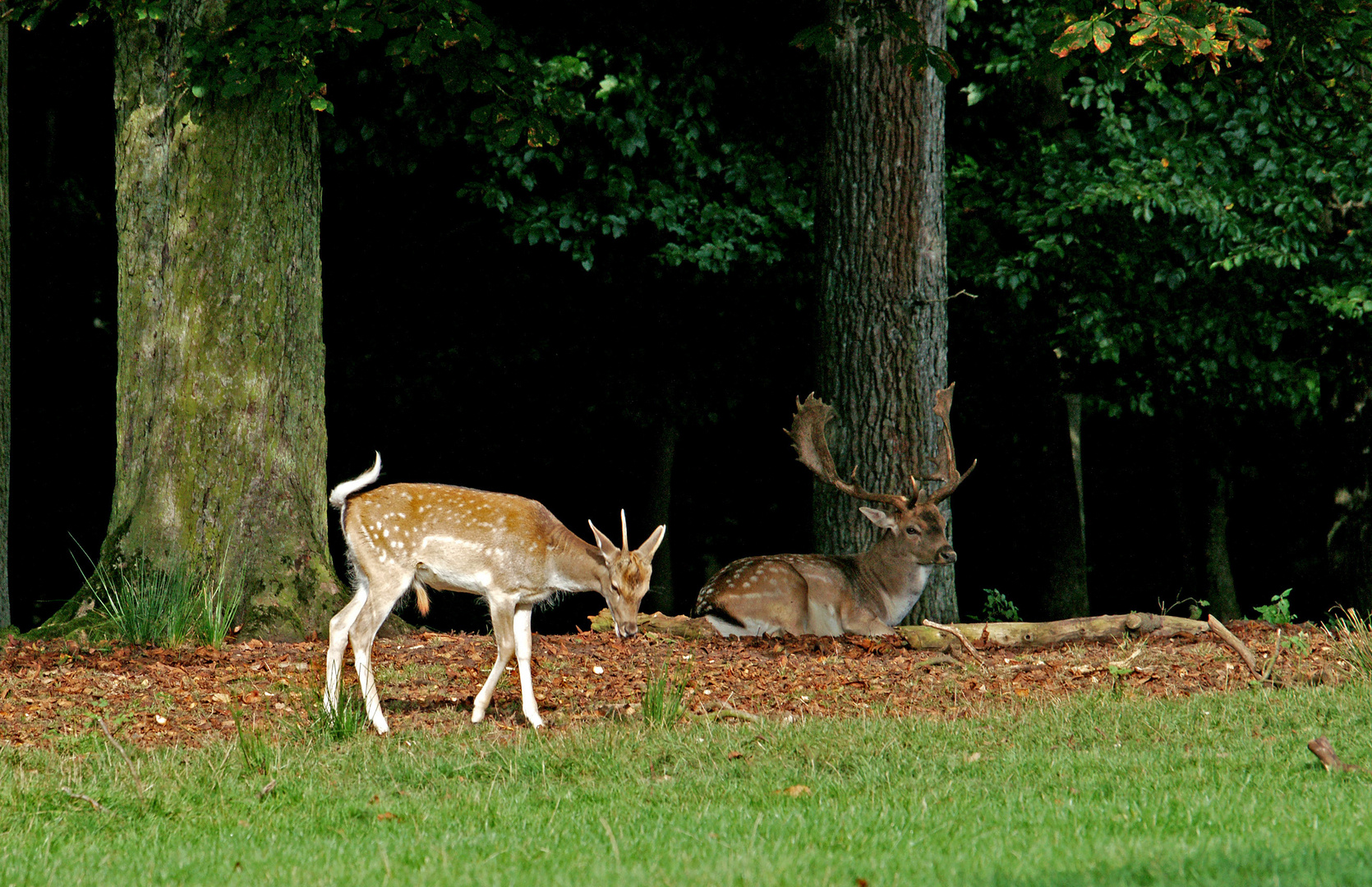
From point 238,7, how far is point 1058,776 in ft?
23.9

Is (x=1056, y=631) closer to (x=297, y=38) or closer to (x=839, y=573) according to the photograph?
(x=839, y=573)

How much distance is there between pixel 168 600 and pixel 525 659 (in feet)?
9.87

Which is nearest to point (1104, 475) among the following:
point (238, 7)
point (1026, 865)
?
point (238, 7)

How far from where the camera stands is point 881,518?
10422 millimetres

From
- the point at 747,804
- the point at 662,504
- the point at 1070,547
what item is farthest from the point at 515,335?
the point at 747,804

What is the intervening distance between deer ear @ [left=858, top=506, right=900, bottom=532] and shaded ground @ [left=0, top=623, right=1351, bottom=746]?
120 cm

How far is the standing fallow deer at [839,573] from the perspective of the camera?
10.0 m

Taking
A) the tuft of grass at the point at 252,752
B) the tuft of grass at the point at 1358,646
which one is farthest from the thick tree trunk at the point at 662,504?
the tuft of grass at the point at 252,752

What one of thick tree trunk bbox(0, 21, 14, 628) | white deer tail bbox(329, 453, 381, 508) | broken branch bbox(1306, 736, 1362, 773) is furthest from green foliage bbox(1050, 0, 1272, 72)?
thick tree trunk bbox(0, 21, 14, 628)

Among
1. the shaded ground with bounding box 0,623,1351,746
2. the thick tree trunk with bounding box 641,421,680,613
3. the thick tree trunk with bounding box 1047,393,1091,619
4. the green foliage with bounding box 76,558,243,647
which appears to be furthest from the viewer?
the thick tree trunk with bounding box 1047,393,1091,619

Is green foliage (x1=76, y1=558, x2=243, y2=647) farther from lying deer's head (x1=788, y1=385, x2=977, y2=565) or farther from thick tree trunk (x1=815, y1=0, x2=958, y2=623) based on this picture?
thick tree trunk (x1=815, y1=0, x2=958, y2=623)

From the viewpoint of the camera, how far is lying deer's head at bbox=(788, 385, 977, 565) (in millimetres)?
10258

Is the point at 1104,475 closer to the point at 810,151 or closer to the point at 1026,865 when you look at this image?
the point at 810,151

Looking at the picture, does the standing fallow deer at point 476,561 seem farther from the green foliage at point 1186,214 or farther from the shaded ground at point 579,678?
the green foliage at point 1186,214
